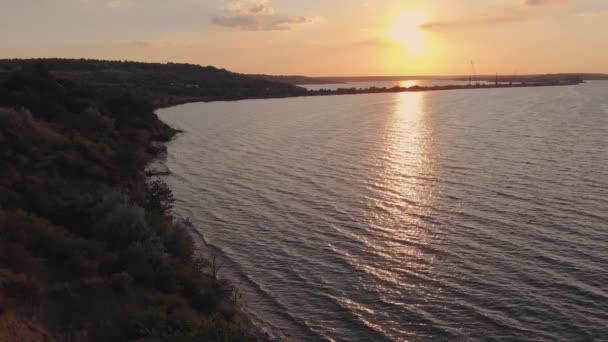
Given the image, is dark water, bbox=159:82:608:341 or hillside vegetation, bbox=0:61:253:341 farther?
dark water, bbox=159:82:608:341

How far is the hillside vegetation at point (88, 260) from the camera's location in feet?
41.5

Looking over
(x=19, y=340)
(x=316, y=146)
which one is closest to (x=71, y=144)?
(x=19, y=340)

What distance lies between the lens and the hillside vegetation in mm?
12641

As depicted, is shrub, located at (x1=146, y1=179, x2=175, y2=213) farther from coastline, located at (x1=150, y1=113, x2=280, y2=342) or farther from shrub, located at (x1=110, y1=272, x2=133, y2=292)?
shrub, located at (x1=110, y1=272, x2=133, y2=292)

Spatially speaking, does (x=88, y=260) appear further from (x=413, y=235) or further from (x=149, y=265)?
(x=413, y=235)

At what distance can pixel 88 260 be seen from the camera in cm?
1491

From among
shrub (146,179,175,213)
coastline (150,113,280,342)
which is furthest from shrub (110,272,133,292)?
shrub (146,179,175,213)

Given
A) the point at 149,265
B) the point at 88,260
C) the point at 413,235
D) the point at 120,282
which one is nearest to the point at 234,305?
the point at 149,265

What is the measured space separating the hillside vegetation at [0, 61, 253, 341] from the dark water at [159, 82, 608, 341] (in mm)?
3124

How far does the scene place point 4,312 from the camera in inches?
457

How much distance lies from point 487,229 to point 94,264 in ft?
59.1

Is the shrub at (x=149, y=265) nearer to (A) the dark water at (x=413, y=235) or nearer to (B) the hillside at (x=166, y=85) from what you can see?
(A) the dark water at (x=413, y=235)

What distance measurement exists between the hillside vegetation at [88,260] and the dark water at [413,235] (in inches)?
123

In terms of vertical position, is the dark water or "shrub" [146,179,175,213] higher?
"shrub" [146,179,175,213]
